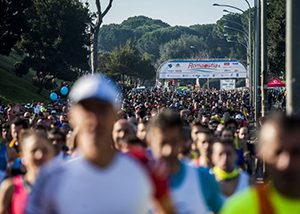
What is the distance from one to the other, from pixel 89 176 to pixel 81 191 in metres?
0.07

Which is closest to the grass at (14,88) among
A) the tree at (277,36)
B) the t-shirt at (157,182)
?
the tree at (277,36)

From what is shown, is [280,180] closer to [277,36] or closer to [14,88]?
[277,36]

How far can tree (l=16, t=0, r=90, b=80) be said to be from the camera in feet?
225

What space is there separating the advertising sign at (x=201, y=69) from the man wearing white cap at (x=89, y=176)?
9164cm

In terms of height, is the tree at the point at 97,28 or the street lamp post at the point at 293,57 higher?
the tree at the point at 97,28

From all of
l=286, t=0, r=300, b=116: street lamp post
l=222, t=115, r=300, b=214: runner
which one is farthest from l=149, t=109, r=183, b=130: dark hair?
l=286, t=0, r=300, b=116: street lamp post

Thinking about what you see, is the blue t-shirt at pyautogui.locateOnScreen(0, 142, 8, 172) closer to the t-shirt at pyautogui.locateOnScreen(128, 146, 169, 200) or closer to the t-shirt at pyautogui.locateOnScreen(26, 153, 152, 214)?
the t-shirt at pyautogui.locateOnScreen(128, 146, 169, 200)

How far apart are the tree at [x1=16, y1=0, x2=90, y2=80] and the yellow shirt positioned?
210 feet

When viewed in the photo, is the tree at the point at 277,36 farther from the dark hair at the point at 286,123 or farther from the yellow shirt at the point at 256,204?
the yellow shirt at the point at 256,204

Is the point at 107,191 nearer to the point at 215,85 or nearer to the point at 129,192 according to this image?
the point at 129,192

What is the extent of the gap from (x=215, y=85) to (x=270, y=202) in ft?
534

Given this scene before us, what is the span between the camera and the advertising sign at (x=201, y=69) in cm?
9556

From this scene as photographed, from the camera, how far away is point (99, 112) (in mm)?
3283

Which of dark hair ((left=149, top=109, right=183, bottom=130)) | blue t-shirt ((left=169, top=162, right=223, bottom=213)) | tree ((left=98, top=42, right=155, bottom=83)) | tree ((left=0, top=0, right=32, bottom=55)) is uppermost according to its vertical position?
tree ((left=0, top=0, right=32, bottom=55))
